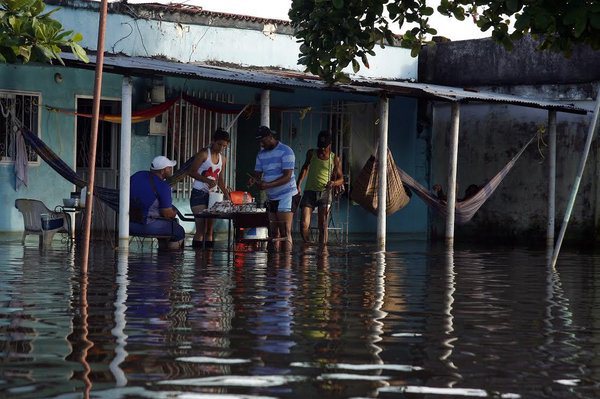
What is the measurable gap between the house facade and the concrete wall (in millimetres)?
625

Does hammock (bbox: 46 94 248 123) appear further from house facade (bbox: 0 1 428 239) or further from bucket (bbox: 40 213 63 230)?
bucket (bbox: 40 213 63 230)

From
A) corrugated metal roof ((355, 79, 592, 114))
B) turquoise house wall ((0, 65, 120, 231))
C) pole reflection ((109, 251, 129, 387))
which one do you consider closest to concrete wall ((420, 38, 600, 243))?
corrugated metal roof ((355, 79, 592, 114))

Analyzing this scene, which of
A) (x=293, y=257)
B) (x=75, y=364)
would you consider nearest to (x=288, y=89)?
(x=293, y=257)

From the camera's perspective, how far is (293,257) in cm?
1433

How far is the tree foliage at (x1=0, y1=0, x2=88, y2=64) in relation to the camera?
27.8 ft

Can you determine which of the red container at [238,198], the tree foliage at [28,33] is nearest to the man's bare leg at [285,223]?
the red container at [238,198]

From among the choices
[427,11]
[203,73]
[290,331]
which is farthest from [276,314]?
[203,73]

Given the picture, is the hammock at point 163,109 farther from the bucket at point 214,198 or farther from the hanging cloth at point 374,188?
the bucket at point 214,198

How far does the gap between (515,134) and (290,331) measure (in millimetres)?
14451

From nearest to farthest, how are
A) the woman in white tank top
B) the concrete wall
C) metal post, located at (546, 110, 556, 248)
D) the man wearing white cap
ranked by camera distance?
the man wearing white cap, the woman in white tank top, metal post, located at (546, 110, 556, 248), the concrete wall

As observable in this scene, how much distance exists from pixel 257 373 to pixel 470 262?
9.56 meters

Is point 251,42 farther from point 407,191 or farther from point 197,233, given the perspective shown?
point 197,233

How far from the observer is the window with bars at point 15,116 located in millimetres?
16578

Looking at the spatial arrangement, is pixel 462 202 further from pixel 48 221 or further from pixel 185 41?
pixel 48 221
